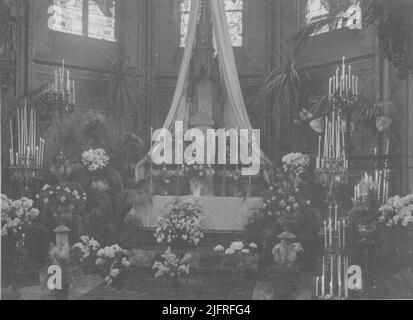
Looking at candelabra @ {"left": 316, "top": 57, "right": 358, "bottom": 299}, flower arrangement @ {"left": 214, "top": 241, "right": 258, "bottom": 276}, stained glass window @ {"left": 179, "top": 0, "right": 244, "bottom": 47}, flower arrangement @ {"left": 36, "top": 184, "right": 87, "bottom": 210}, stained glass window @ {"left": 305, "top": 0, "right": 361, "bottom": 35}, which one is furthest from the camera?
stained glass window @ {"left": 179, "top": 0, "right": 244, "bottom": 47}

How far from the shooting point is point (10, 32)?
6.39 m

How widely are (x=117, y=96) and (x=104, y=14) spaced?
1389mm

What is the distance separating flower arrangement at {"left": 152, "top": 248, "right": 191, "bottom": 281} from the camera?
5.26 meters

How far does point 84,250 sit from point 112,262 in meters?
0.29

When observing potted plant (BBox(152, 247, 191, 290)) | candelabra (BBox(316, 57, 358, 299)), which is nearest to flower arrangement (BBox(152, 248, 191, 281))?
potted plant (BBox(152, 247, 191, 290))

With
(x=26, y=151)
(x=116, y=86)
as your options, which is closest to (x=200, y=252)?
(x=26, y=151)

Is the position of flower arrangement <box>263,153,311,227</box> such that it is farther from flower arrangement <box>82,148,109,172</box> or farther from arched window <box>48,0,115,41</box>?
arched window <box>48,0,115,41</box>

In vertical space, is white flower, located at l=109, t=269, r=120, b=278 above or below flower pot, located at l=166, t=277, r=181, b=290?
above

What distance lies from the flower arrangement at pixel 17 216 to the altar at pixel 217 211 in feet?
4.94

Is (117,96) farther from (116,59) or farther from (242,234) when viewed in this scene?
(242,234)

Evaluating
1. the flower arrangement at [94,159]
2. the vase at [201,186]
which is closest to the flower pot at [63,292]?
the flower arrangement at [94,159]

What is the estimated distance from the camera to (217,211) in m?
6.50

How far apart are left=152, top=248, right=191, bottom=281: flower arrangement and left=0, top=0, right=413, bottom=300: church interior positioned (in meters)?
0.02

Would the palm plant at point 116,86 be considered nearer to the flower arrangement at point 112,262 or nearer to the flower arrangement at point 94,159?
the flower arrangement at point 94,159
